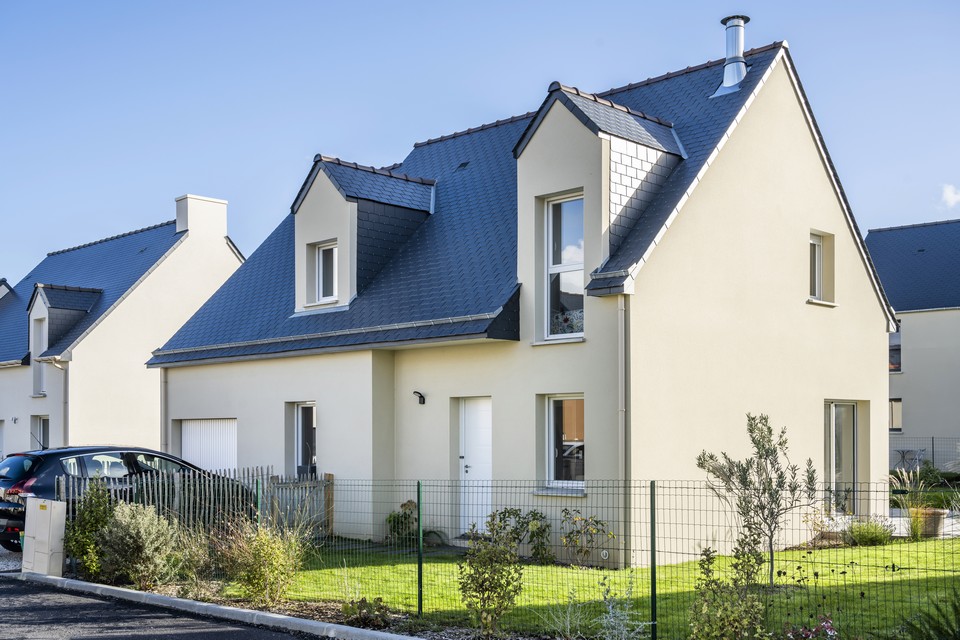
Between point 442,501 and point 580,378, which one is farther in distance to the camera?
point 442,501

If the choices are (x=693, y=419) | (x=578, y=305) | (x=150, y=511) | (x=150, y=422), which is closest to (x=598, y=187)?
(x=578, y=305)

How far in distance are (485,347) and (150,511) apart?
5.60 m

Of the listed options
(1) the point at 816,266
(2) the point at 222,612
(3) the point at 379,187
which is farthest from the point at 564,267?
(2) the point at 222,612

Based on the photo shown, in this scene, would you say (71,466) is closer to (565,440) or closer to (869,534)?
(565,440)

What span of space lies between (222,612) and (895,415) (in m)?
30.1

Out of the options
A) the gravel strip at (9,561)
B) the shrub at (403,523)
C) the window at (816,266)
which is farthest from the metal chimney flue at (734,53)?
the gravel strip at (9,561)

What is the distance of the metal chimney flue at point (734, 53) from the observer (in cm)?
1611

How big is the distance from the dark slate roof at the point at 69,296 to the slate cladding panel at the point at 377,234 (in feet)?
44.9

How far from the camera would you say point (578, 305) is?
46.8 ft

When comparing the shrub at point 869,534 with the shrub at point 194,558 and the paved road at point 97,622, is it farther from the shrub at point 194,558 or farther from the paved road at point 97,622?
the paved road at point 97,622

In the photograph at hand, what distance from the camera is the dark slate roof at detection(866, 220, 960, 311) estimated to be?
3316cm

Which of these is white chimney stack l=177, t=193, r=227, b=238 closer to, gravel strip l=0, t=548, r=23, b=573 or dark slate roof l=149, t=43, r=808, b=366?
dark slate roof l=149, t=43, r=808, b=366

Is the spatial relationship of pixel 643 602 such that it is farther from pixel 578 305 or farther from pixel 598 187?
pixel 598 187

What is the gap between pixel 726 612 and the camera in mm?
7344
